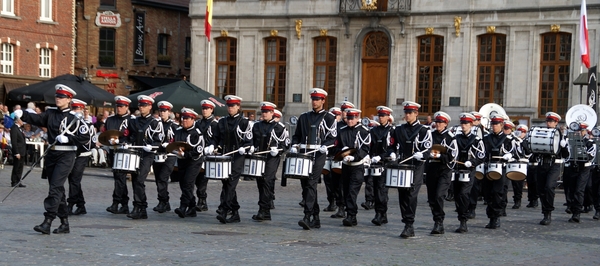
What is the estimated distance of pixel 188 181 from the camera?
1738cm

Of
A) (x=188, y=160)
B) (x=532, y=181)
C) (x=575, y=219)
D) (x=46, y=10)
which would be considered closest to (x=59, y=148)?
(x=188, y=160)

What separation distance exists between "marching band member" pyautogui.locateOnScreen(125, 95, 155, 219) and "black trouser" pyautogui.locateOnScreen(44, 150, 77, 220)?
248 centimetres

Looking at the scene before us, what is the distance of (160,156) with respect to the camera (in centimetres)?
1761

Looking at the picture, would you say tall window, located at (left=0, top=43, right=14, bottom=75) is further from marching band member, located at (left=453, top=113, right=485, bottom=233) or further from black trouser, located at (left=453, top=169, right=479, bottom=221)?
black trouser, located at (left=453, top=169, right=479, bottom=221)

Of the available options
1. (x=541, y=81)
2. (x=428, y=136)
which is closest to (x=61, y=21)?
(x=541, y=81)

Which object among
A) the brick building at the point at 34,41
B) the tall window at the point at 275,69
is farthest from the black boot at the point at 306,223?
the brick building at the point at 34,41

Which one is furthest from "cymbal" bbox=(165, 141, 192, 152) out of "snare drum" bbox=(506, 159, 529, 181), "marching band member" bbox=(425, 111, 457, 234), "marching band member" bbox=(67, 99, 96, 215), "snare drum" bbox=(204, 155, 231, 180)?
"snare drum" bbox=(506, 159, 529, 181)

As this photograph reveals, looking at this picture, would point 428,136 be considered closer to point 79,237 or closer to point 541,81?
point 79,237

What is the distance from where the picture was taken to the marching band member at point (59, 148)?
1408 centimetres

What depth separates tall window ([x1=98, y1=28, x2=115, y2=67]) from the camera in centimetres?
4956

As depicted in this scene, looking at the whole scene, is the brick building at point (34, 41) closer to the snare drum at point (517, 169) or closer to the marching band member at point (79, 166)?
the marching band member at point (79, 166)

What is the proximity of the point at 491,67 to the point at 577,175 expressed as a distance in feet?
58.9

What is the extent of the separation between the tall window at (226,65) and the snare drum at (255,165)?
2512 cm

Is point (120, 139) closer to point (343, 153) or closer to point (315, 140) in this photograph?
point (315, 140)
